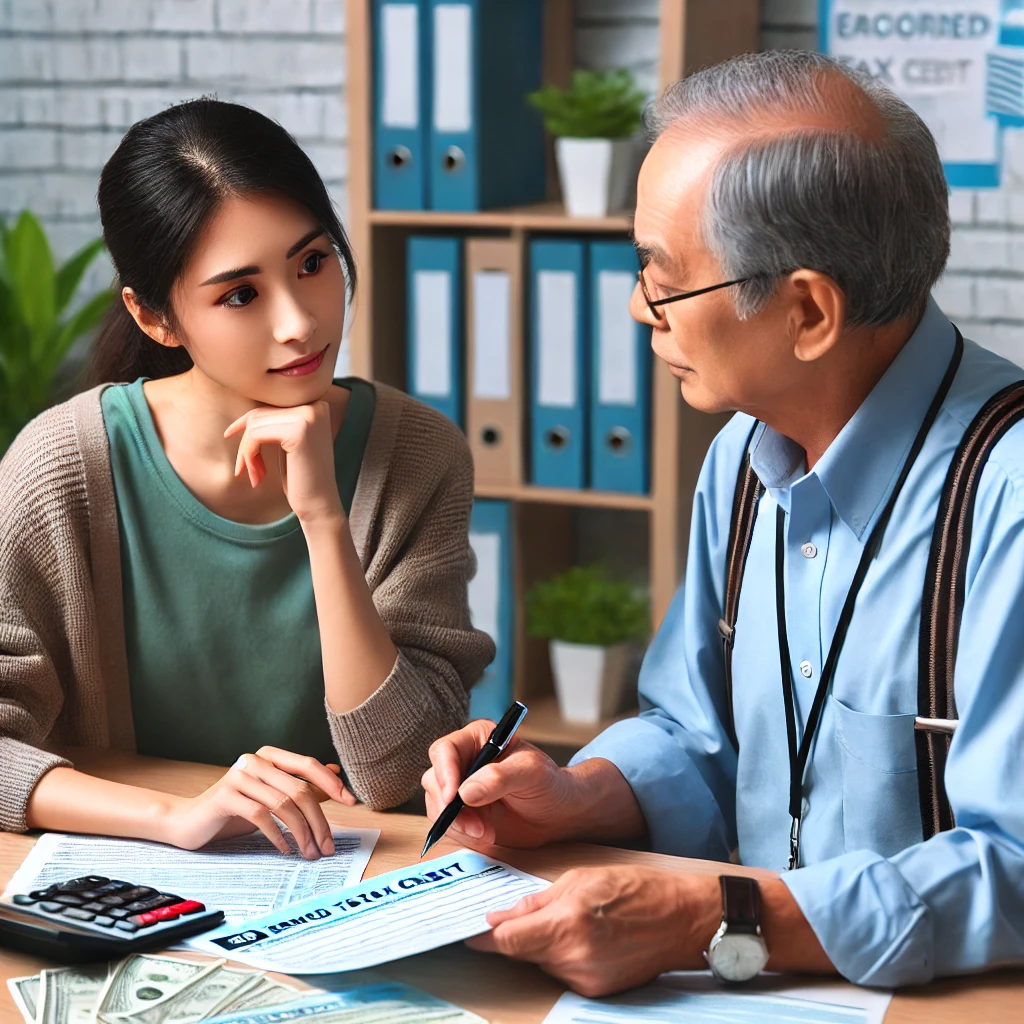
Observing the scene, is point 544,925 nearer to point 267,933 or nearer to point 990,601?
point 267,933

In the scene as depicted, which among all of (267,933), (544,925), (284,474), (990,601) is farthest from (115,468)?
(990,601)

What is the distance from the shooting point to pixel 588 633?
304 centimetres

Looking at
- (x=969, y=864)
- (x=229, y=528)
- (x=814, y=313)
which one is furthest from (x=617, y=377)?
(x=969, y=864)

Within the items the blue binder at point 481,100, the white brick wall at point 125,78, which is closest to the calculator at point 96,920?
the blue binder at point 481,100

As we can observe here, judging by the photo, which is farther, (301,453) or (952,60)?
(952,60)

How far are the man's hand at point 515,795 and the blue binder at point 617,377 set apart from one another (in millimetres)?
1577

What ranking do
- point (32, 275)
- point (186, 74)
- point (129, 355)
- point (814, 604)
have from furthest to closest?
point (186, 74) → point (32, 275) → point (129, 355) → point (814, 604)

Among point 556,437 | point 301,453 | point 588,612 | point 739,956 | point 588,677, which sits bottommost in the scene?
point 588,677

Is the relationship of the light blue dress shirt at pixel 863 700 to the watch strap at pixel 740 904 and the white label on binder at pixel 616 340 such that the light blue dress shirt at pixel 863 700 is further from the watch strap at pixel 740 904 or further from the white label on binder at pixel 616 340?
the white label on binder at pixel 616 340

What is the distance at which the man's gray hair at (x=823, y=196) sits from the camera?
1238mm

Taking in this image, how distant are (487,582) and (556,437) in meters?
0.36

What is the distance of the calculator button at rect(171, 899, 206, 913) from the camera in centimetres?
115

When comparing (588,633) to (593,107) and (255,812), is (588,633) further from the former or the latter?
(255,812)

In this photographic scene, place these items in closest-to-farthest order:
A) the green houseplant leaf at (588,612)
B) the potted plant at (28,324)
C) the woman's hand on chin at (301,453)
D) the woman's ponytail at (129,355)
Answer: the woman's hand on chin at (301,453), the woman's ponytail at (129,355), the green houseplant leaf at (588,612), the potted plant at (28,324)
